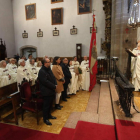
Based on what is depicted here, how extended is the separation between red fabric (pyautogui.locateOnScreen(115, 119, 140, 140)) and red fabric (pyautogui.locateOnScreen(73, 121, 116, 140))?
164 millimetres

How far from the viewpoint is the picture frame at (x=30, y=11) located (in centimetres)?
1158

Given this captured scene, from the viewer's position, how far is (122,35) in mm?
6383

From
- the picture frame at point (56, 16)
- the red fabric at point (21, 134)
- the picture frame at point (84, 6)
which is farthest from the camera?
the picture frame at point (56, 16)

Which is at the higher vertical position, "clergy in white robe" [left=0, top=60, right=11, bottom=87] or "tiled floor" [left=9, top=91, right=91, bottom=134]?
"clergy in white robe" [left=0, top=60, right=11, bottom=87]

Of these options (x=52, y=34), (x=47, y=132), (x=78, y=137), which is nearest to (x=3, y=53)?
(x=52, y=34)

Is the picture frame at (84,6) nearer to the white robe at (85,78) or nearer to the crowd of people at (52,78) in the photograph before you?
the crowd of people at (52,78)

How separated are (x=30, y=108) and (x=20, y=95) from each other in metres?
0.47

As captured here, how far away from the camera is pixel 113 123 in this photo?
264 centimetres

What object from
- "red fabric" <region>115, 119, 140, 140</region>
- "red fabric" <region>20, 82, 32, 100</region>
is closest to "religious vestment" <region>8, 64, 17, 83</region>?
"red fabric" <region>20, 82, 32, 100</region>

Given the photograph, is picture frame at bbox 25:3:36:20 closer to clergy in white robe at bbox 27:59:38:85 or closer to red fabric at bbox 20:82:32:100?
clergy in white robe at bbox 27:59:38:85

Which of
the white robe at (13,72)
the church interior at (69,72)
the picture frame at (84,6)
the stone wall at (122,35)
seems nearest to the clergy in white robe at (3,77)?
the church interior at (69,72)

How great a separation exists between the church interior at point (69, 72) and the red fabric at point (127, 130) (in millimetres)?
15

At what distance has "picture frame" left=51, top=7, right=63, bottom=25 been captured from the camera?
1080 centimetres

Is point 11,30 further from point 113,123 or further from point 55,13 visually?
point 113,123
